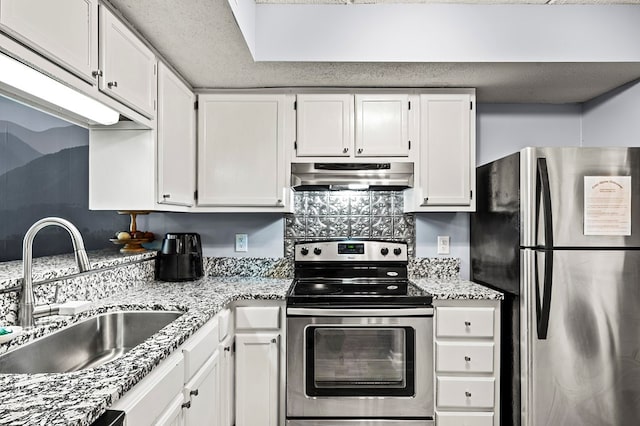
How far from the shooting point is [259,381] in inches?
89.0

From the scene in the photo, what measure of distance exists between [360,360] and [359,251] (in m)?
0.75

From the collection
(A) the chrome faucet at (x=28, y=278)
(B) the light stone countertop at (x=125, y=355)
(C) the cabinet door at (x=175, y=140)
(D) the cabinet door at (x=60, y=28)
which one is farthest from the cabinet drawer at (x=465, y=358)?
(D) the cabinet door at (x=60, y=28)

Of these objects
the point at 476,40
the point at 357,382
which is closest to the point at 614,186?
the point at 476,40

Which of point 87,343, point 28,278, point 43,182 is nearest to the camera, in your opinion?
point 28,278

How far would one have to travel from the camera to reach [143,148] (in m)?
2.01

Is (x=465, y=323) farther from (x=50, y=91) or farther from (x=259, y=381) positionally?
(x=50, y=91)

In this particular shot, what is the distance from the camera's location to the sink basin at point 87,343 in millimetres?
1292

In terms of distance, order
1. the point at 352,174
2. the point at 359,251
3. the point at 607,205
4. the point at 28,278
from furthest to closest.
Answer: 1. the point at 359,251
2. the point at 352,174
3. the point at 607,205
4. the point at 28,278

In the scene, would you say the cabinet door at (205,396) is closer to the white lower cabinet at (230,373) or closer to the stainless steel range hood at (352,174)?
the white lower cabinet at (230,373)

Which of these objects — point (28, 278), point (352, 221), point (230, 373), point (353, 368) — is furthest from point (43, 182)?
point (353, 368)

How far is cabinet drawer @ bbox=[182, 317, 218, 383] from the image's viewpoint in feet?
4.88

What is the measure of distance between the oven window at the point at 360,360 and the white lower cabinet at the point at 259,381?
0.19 m

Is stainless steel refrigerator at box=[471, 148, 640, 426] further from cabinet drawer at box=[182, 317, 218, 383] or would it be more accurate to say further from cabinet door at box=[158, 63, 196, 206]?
cabinet door at box=[158, 63, 196, 206]

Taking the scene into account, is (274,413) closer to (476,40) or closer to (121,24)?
(121,24)
